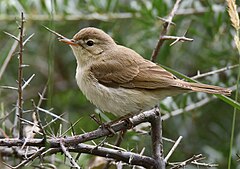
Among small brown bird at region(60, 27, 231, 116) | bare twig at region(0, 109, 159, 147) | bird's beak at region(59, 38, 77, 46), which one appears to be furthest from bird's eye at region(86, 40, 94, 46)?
bare twig at region(0, 109, 159, 147)

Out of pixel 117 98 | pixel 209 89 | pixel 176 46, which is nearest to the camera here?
pixel 209 89

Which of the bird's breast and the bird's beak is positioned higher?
the bird's beak

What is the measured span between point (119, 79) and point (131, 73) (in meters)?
0.10

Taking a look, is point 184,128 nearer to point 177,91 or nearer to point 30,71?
point 177,91

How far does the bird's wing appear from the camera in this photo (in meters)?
3.59

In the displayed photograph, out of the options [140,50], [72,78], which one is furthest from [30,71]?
Result: [140,50]

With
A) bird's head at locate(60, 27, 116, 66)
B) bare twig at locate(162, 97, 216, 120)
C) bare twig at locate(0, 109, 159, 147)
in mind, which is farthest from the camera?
bare twig at locate(162, 97, 216, 120)

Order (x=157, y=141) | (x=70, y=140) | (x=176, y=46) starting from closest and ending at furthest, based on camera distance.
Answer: (x=70, y=140) < (x=157, y=141) < (x=176, y=46)

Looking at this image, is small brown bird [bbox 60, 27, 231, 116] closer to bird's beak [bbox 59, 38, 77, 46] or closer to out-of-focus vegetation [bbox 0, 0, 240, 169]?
bird's beak [bbox 59, 38, 77, 46]

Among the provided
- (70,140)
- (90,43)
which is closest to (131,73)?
(90,43)

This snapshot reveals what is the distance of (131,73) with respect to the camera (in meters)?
3.66

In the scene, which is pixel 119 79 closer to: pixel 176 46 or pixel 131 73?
pixel 131 73

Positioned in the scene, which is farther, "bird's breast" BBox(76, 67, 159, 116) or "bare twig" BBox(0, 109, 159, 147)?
"bird's breast" BBox(76, 67, 159, 116)

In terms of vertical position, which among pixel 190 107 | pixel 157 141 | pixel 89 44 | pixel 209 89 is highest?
pixel 89 44
